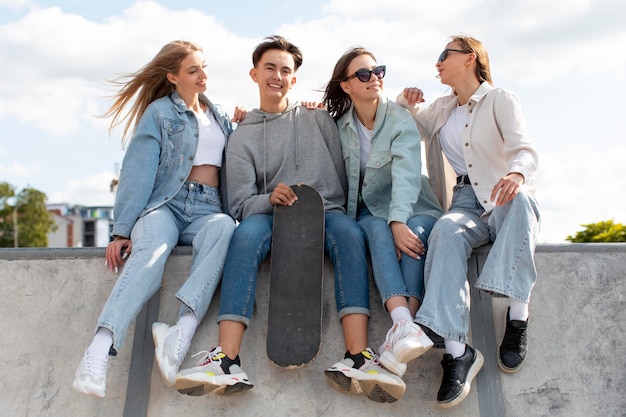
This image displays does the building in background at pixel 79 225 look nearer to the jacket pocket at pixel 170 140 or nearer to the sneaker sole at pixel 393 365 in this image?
the jacket pocket at pixel 170 140

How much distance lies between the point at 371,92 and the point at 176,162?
1358 mm

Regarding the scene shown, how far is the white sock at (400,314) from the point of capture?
358 centimetres

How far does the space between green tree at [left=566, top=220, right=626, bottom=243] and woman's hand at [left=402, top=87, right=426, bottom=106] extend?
7.40 m

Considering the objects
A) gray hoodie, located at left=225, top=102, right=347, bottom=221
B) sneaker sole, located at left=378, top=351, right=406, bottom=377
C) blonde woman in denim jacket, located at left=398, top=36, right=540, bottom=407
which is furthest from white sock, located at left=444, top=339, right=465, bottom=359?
gray hoodie, located at left=225, top=102, right=347, bottom=221

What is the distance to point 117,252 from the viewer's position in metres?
4.10

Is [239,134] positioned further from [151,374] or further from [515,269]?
[515,269]

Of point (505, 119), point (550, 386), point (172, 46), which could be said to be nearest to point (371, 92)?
point (505, 119)

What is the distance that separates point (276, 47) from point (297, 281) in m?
1.75

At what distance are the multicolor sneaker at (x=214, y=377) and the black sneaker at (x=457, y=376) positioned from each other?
102 cm

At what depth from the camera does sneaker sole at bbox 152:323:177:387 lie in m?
3.51

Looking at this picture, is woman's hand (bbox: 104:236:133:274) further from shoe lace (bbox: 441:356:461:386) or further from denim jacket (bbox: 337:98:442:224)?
shoe lace (bbox: 441:356:461:386)

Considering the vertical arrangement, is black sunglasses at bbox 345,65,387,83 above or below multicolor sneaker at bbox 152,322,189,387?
above

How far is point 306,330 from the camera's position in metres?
3.69

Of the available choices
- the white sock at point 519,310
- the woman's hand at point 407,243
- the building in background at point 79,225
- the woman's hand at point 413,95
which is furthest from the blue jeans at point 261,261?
the building in background at point 79,225
